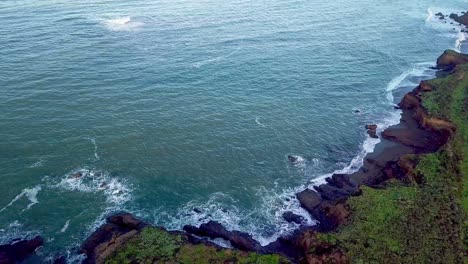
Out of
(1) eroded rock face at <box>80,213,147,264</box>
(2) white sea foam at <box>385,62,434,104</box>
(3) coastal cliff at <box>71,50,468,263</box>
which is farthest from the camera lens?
(2) white sea foam at <box>385,62,434,104</box>

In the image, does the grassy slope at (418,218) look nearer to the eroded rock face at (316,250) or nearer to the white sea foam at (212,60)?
the eroded rock face at (316,250)

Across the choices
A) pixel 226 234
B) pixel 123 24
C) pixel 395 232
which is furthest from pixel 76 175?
pixel 123 24

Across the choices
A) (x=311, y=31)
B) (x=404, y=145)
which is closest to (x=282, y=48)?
(x=311, y=31)

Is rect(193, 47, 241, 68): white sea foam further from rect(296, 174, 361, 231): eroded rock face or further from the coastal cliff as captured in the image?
rect(296, 174, 361, 231): eroded rock face

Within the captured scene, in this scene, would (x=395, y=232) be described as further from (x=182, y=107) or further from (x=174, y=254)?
(x=182, y=107)

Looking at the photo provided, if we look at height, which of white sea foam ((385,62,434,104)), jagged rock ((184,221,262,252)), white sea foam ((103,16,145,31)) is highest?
white sea foam ((103,16,145,31))

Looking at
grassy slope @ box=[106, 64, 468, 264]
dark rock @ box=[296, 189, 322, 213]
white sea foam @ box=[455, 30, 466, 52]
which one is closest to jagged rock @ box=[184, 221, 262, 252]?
grassy slope @ box=[106, 64, 468, 264]

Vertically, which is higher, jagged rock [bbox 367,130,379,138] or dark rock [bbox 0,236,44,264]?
jagged rock [bbox 367,130,379,138]
